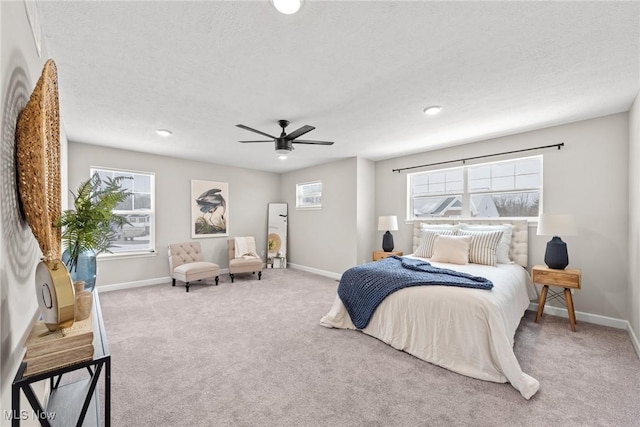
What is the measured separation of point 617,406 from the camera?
189cm

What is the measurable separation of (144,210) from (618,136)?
23.0ft

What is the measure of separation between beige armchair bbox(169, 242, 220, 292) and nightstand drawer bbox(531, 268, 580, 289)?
4.85m

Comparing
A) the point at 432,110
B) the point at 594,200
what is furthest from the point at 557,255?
the point at 432,110

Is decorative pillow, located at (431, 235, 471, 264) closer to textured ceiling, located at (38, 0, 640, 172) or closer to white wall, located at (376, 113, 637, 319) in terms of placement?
white wall, located at (376, 113, 637, 319)

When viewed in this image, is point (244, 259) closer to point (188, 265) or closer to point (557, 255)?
point (188, 265)

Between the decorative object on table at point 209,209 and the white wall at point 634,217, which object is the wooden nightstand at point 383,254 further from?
the decorative object on table at point 209,209

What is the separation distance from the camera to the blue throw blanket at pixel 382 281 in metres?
2.68

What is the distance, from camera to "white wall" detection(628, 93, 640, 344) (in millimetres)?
2670

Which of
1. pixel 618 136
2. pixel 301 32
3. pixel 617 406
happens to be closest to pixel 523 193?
pixel 618 136

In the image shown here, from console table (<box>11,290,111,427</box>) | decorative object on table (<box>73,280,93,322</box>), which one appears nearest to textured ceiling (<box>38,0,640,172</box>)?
decorative object on table (<box>73,280,93,322</box>)

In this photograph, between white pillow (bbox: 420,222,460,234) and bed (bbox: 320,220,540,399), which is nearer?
bed (bbox: 320,220,540,399)

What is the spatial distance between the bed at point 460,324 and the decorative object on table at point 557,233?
1.43 ft

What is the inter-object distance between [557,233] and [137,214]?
630cm

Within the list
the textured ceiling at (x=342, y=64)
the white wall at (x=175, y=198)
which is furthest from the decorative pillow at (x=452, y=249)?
the white wall at (x=175, y=198)
